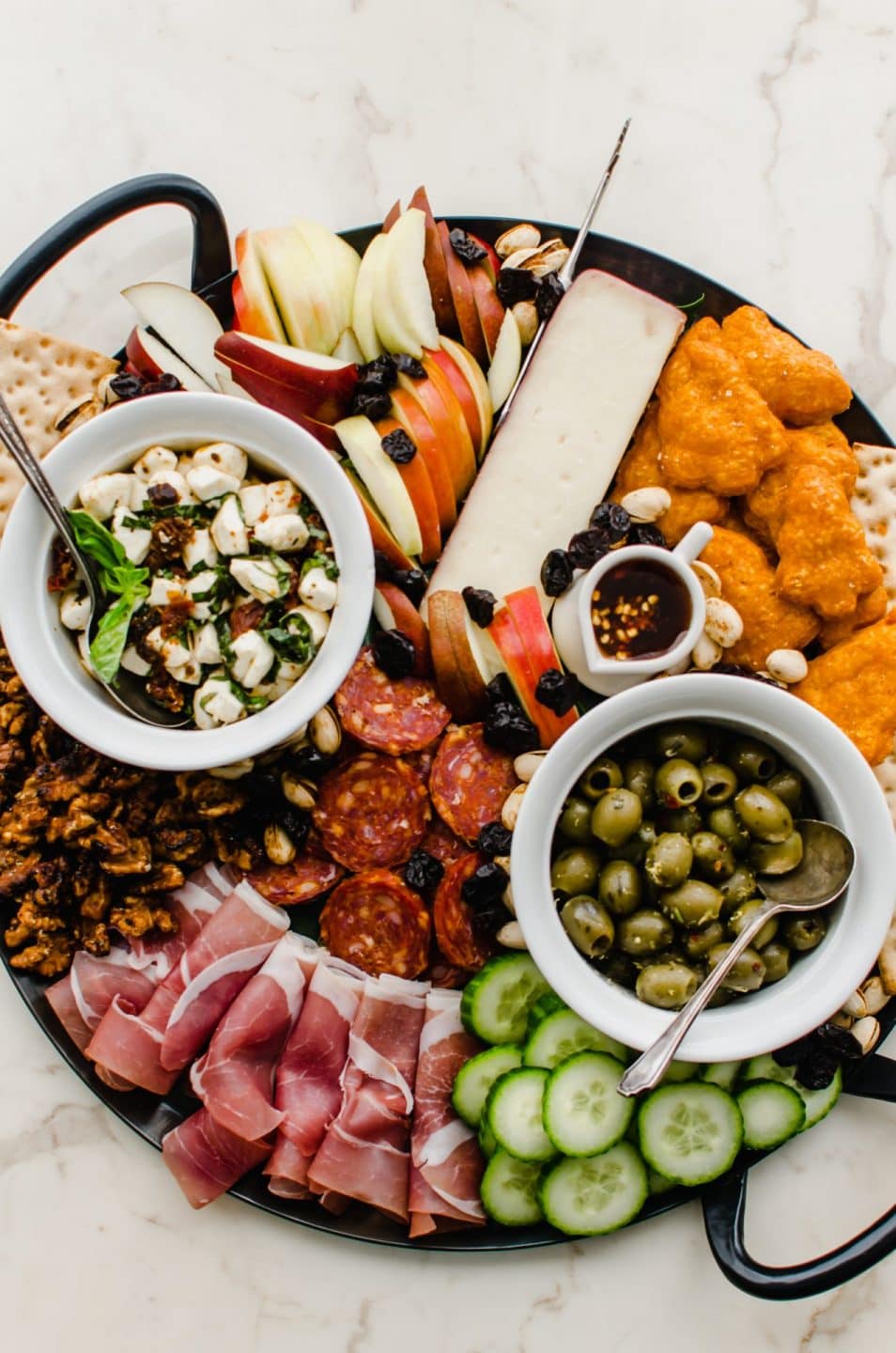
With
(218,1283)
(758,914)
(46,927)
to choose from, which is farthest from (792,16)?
(218,1283)

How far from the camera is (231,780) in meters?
1.94

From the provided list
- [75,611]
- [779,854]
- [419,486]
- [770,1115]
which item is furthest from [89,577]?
[770,1115]

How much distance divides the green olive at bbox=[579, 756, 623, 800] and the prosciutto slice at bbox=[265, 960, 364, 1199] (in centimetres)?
57

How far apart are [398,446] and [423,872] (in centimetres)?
76

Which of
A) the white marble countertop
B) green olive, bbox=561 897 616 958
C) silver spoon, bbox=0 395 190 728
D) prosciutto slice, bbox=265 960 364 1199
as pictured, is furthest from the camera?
the white marble countertop

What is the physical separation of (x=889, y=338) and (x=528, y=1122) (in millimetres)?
1668

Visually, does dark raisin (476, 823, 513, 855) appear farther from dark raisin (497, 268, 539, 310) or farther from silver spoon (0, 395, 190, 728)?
dark raisin (497, 268, 539, 310)

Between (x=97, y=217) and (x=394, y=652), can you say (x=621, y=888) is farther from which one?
(x=97, y=217)

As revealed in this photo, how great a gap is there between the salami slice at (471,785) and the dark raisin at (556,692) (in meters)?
0.13

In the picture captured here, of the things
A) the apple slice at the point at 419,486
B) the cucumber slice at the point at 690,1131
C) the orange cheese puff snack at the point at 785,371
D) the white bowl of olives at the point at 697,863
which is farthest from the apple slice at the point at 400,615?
the cucumber slice at the point at 690,1131

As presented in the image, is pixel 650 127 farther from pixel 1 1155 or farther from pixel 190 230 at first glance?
pixel 1 1155

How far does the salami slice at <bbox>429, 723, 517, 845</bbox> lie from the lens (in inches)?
76.9

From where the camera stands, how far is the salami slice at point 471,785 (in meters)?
1.95

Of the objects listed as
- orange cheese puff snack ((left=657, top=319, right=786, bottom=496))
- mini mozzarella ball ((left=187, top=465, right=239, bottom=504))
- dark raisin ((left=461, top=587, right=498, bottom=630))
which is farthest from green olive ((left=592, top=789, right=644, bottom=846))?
mini mozzarella ball ((left=187, top=465, right=239, bottom=504))
